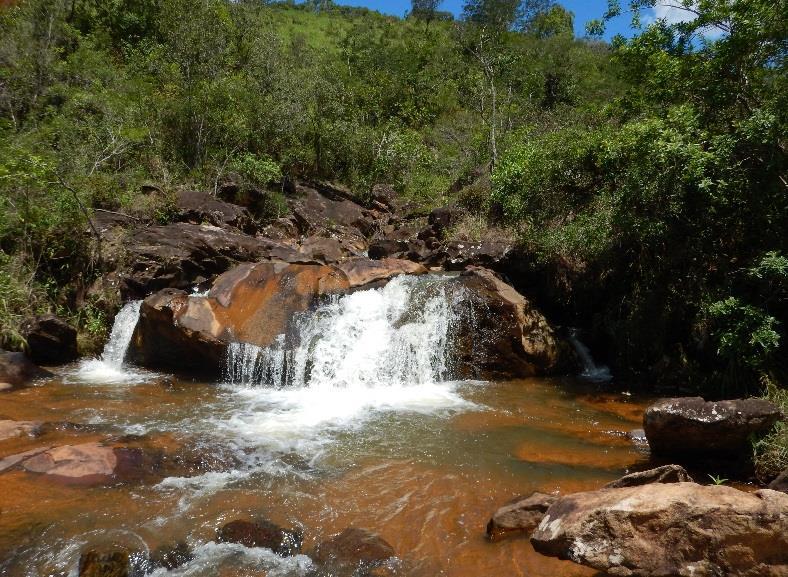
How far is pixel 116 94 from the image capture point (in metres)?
17.9

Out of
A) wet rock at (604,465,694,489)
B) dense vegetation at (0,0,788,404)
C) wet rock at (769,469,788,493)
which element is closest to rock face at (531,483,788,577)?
wet rock at (604,465,694,489)

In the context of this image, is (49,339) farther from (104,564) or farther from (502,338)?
(502,338)

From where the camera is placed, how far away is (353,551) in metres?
4.64

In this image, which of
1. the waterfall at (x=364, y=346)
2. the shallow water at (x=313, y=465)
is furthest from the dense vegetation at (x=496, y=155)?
the waterfall at (x=364, y=346)

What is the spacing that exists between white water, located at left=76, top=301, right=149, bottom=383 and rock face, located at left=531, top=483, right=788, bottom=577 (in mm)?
8927

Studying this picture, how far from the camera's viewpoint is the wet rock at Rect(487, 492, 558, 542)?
4840 mm

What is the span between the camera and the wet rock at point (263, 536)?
472 cm

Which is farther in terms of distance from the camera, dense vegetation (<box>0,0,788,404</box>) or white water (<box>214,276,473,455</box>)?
white water (<box>214,276,473,455</box>)

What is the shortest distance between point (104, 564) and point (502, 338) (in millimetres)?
8016

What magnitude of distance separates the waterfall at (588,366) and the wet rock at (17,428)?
952 centimetres

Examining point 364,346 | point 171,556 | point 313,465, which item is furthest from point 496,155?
point 171,556

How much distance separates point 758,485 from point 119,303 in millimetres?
11848

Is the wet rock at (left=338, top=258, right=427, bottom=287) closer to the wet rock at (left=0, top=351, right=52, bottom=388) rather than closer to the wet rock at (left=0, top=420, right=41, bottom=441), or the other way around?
the wet rock at (left=0, top=351, right=52, bottom=388)

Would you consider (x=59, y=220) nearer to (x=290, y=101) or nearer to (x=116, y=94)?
(x=116, y=94)
